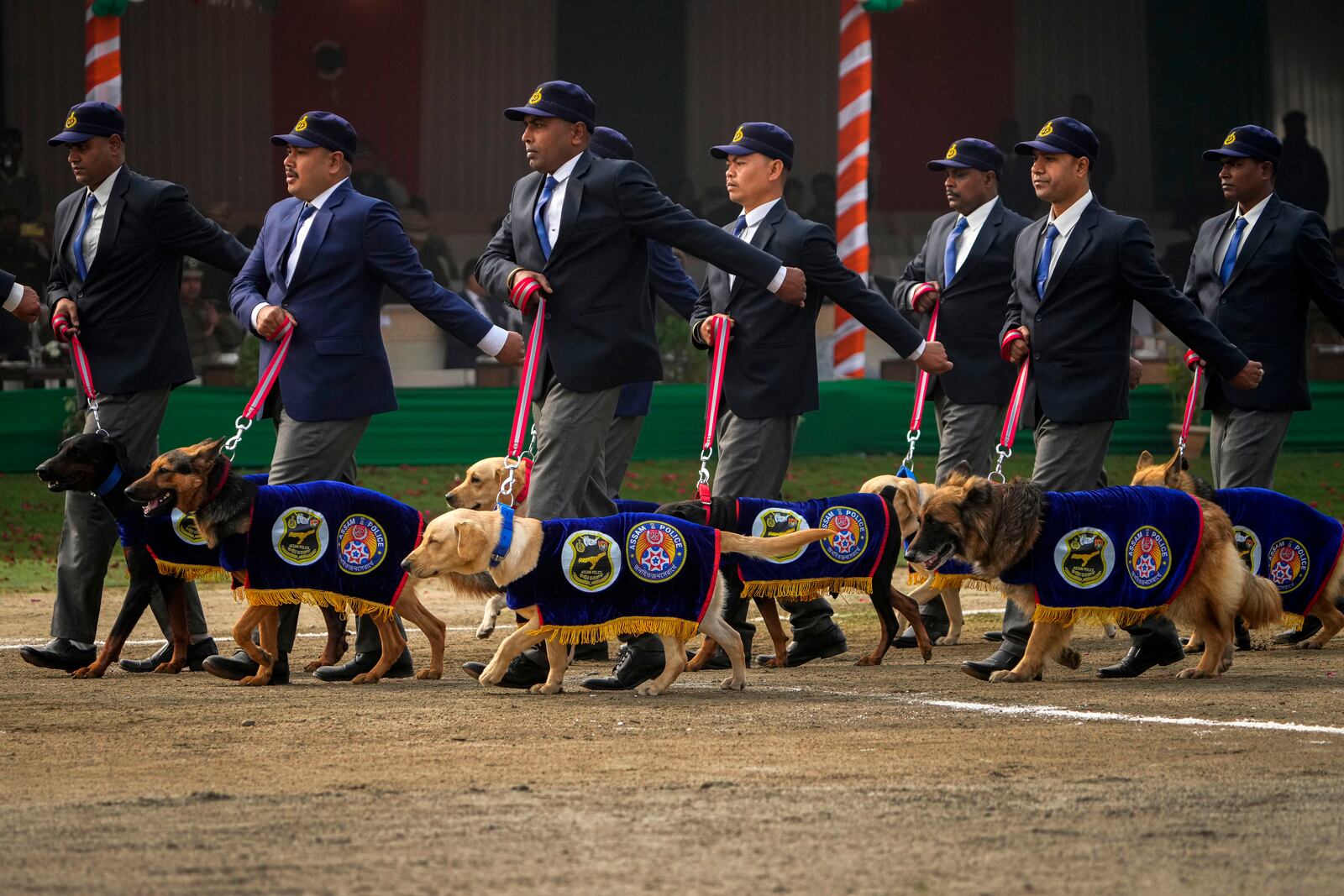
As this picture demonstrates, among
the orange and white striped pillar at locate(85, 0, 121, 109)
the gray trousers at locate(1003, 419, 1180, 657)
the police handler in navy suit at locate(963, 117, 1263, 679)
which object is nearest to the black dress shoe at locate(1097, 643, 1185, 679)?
the police handler in navy suit at locate(963, 117, 1263, 679)

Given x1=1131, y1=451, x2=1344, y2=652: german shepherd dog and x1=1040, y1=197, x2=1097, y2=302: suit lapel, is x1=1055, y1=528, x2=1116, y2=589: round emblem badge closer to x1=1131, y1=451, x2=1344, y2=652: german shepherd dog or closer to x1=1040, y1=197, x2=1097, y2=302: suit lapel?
x1=1131, y1=451, x2=1344, y2=652: german shepherd dog

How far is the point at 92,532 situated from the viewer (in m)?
7.75

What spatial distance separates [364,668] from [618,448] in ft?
5.09

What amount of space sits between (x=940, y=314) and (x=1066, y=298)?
1679 millimetres

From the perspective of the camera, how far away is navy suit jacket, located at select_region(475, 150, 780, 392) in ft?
23.4

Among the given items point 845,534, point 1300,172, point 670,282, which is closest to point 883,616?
point 845,534

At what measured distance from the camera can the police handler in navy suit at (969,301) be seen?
29.7 ft

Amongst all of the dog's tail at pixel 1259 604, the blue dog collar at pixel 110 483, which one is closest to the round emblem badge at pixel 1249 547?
the dog's tail at pixel 1259 604

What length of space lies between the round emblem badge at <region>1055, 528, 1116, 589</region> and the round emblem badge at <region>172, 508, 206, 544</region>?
10.7 ft

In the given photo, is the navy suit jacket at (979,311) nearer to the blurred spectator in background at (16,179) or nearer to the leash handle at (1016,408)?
the leash handle at (1016,408)

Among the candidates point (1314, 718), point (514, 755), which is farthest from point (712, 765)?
point (1314, 718)

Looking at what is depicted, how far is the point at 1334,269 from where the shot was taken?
8.63m

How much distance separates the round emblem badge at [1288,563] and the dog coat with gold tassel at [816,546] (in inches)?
63.3

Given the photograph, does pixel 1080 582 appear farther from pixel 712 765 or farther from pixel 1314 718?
pixel 712 765
